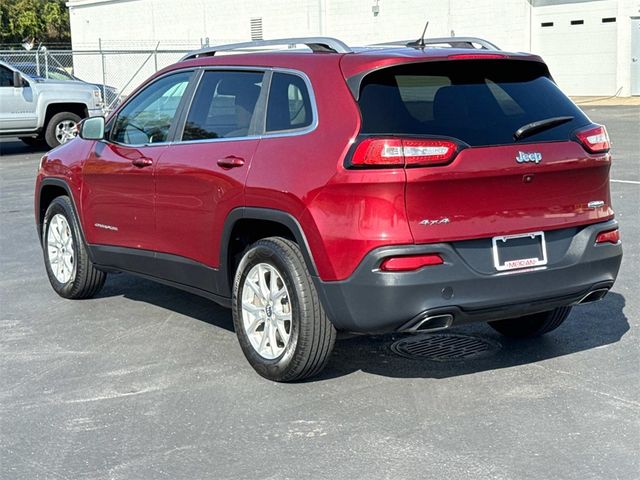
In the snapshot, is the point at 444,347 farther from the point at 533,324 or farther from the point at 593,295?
the point at 593,295

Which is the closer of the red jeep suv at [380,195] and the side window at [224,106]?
the red jeep suv at [380,195]

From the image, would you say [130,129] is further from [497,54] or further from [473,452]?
[473,452]

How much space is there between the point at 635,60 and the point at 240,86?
27034 millimetres

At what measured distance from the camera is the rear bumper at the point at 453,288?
500 cm

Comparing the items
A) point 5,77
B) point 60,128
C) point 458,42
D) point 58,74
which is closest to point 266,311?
point 458,42

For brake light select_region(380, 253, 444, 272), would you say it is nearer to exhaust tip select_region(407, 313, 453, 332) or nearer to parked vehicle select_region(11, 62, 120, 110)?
exhaust tip select_region(407, 313, 453, 332)

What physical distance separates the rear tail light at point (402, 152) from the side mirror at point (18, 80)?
631 inches

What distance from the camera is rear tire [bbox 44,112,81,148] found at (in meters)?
20.0

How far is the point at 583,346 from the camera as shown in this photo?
629cm

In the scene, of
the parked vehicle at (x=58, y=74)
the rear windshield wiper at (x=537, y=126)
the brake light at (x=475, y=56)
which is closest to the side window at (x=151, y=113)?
the brake light at (x=475, y=56)

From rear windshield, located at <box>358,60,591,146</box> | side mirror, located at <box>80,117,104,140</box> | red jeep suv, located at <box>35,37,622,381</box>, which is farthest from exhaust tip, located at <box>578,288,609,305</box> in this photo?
side mirror, located at <box>80,117,104,140</box>

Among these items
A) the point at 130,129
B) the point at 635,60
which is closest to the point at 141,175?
the point at 130,129

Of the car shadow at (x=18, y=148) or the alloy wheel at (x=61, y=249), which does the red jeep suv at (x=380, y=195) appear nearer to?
the alloy wheel at (x=61, y=249)

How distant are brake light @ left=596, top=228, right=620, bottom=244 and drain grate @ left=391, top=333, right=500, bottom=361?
1.05 meters
